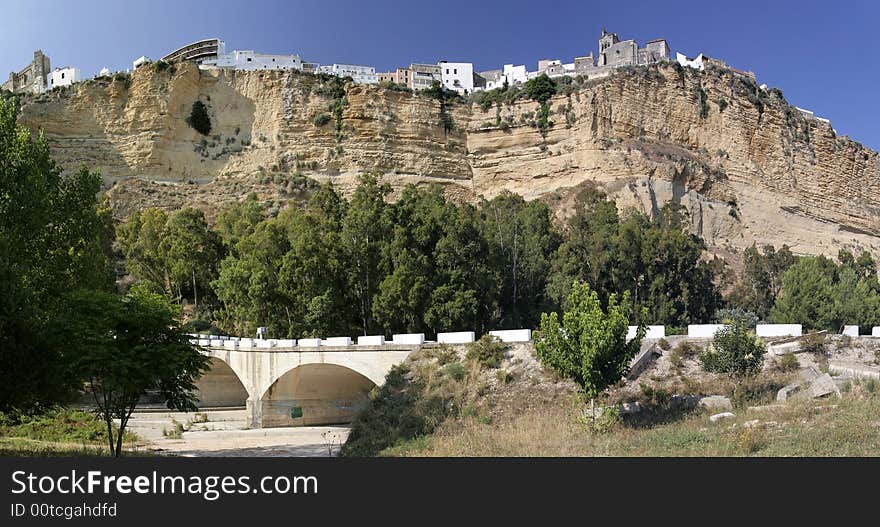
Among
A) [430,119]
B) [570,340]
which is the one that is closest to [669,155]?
[430,119]

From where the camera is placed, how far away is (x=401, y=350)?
22.3 metres

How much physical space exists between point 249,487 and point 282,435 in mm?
18369

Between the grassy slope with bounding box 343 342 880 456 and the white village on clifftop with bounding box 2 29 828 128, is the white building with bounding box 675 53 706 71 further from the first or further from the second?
the grassy slope with bounding box 343 342 880 456

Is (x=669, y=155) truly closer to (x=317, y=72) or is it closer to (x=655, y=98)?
(x=655, y=98)

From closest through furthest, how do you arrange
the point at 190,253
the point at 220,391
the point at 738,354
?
the point at 738,354, the point at 220,391, the point at 190,253

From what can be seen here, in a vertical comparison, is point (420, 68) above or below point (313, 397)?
above

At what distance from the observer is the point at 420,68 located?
7344 centimetres

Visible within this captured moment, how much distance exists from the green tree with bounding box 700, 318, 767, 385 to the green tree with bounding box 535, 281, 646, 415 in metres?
2.23

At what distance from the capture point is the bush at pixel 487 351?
1983 cm

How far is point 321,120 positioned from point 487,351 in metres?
46.5

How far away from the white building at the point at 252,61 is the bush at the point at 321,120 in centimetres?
686

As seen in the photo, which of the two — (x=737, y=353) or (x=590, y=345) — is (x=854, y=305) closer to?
(x=737, y=353)

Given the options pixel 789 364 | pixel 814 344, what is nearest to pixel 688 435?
pixel 789 364

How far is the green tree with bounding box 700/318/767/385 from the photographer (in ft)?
53.6
